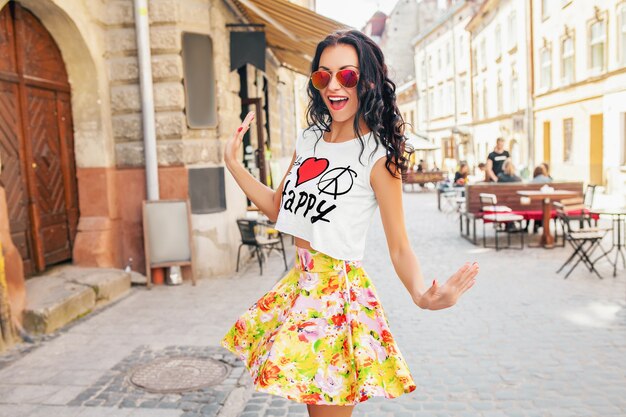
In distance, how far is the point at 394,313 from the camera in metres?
6.48

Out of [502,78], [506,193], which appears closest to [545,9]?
[502,78]

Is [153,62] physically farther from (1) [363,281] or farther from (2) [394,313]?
(1) [363,281]

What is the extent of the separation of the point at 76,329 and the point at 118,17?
4.09m

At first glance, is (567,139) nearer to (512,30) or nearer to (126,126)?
(512,30)

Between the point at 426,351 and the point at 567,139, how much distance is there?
812 inches

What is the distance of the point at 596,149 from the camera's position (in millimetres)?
21234

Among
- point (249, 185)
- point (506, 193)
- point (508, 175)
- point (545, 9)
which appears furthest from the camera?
point (545, 9)

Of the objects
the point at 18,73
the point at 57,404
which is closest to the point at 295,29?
the point at 18,73

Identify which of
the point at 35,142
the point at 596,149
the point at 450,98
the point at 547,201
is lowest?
the point at 547,201

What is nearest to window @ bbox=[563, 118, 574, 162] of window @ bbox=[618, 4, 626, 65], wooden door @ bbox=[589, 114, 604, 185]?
wooden door @ bbox=[589, 114, 604, 185]

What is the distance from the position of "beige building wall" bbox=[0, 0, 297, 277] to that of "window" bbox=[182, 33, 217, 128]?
0.31ft

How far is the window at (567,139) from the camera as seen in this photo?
75.9ft

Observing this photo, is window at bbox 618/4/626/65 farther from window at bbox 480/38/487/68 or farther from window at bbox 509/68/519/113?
window at bbox 480/38/487/68

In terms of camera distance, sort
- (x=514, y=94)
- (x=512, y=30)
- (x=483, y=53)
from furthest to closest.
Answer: (x=483, y=53), (x=514, y=94), (x=512, y=30)
